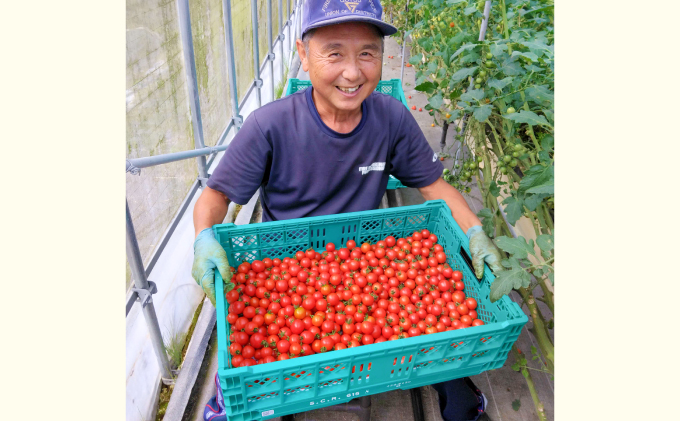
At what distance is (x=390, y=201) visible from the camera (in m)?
3.46

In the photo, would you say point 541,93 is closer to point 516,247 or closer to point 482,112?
point 482,112

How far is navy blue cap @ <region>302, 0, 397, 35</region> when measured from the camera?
4.63ft

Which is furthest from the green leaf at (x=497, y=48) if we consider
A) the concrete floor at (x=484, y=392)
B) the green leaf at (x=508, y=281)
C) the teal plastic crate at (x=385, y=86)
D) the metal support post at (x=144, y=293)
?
the metal support post at (x=144, y=293)

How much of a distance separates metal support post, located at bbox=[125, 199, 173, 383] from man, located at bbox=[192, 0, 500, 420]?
0.24 meters

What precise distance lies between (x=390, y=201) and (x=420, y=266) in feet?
5.43

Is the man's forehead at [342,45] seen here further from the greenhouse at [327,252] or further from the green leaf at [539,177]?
the green leaf at [539,177]

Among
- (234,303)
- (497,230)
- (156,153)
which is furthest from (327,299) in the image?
(497,230)

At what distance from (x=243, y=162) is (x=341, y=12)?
2.39 ft

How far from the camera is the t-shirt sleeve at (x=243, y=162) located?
5.67 feet

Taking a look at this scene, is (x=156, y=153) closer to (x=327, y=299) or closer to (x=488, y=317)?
(x=327, y=299)

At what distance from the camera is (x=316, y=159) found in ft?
5.99

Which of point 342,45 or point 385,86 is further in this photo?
point 385,86

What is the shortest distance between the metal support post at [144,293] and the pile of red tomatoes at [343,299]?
1.27 ft

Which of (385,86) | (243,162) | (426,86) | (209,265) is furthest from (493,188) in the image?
(385,86)
